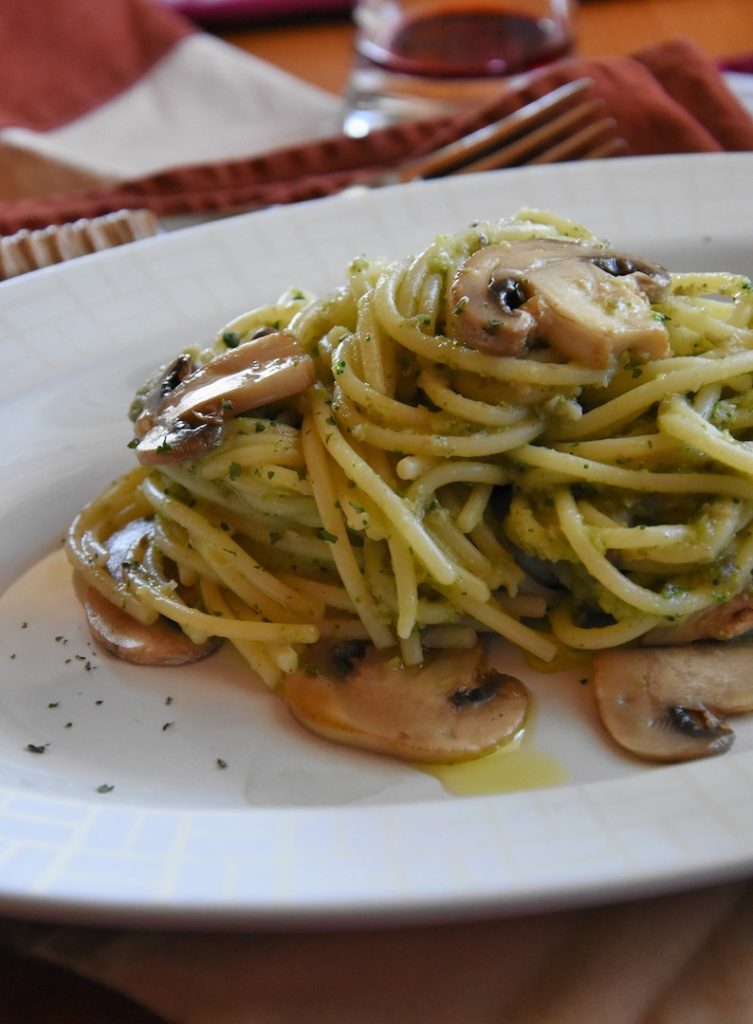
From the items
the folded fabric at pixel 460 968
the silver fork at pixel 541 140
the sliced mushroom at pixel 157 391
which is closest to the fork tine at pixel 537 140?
the silver fork at pixel 541 140

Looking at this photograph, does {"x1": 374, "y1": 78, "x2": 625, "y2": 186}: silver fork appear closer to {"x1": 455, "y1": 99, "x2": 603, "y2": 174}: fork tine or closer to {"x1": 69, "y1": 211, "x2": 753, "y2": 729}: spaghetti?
{"x1": 455, "y1": 99, "x2": 603, "y2": 174}: fork tine

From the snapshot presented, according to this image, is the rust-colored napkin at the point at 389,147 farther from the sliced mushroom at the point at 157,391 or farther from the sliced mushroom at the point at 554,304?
the sliced mushroom at the point at 554,304

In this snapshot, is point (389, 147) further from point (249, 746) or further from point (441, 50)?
point (249, 746)

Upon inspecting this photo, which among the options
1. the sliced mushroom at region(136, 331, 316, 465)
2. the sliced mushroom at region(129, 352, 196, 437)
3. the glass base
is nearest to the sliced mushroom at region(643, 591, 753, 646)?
the sliced mushroom at region(136, 331, 316, 465)

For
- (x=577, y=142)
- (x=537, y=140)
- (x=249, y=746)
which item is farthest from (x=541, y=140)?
(x=249, y=746)

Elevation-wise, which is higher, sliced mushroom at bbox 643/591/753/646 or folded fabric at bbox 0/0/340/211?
folded fabric at bbox 0/0/340/211

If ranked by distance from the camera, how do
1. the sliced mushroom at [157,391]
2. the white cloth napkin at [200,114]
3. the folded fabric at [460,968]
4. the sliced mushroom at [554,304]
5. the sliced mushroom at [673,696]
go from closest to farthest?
the folded fabric at [460,968] < the sliced mushroom at [673,696] < the sliced mushroom at [554,304] < the sliced mushroom at [157,391] < the white cloth napkin at [200,114]
